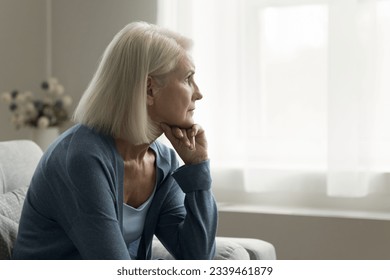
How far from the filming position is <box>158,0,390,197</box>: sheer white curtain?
10.6 feet

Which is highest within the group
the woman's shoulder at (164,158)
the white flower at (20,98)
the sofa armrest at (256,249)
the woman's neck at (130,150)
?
the woman's neck at (130,150)

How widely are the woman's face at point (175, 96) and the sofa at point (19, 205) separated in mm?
512

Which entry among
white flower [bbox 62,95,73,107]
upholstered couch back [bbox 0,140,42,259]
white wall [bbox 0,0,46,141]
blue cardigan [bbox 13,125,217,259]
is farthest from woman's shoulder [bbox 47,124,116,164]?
white wall [bbox 0,0,46,141]

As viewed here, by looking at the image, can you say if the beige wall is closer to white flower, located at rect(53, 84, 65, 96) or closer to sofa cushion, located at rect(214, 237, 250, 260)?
white flower, located at rect(53, 84, 65, 96)

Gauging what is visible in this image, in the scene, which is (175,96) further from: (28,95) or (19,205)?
(28,95)

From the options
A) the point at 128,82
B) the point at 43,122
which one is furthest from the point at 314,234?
the point at 128,82

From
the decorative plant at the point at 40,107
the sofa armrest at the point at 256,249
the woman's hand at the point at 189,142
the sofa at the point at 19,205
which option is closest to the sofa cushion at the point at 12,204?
the sofa at the point at 19,205

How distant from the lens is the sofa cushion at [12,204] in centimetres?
207

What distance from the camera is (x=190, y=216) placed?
6.39 feet

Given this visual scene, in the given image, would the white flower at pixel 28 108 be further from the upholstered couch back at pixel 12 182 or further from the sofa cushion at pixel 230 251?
the sofa cushion at pixel 230 251

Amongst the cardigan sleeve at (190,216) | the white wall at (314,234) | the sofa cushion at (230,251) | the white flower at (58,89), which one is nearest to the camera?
the cardigan sleeve at (190,216)

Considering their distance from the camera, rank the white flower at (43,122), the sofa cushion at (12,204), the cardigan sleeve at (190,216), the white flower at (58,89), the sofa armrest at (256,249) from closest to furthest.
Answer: the cardigan sleeve at (190,216) < the sofa cushion at (12,204) < the sofa armrest at (256,249) < the white flower at (43,122) < the white flower at (58,89)

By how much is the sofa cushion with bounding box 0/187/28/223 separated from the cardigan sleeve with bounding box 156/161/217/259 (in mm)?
412
